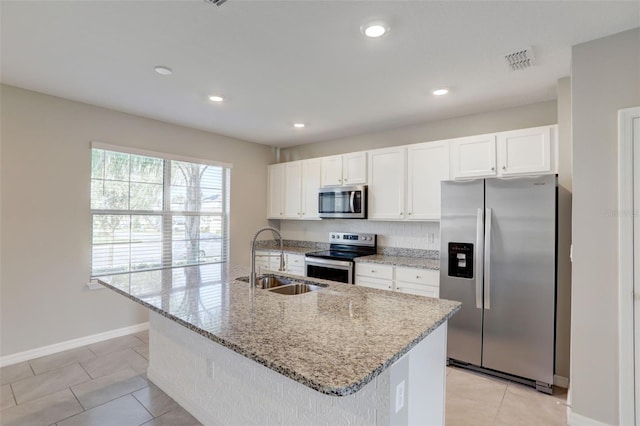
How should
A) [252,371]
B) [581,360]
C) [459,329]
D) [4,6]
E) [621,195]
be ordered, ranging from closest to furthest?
[252,371] → [4,6] → [621,195] → [581,360] → [459,329]

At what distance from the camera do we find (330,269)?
13.2 ft

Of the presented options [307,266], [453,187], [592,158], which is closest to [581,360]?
[592,158]

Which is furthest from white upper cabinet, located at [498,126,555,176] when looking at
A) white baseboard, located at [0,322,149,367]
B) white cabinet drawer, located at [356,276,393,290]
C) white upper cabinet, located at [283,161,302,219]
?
white baseboard, located at [0,322,149,367]

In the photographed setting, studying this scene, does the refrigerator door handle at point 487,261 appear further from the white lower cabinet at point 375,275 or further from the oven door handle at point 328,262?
the oven door handle at point 328,262

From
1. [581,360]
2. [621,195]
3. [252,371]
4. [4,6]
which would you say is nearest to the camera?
[252,371]

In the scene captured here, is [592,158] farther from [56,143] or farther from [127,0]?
[56,143]

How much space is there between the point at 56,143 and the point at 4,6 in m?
1.75

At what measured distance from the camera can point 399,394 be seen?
129 cm

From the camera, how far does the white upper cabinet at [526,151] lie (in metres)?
2.91

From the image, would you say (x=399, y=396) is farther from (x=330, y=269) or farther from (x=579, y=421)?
(x=330, y=269)

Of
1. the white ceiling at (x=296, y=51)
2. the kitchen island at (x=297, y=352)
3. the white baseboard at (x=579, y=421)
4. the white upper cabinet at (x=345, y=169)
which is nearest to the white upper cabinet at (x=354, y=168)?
the white upper cabinet at (x=345, y=169)

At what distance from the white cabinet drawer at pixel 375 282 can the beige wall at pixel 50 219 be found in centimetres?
273

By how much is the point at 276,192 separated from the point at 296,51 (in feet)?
10.3

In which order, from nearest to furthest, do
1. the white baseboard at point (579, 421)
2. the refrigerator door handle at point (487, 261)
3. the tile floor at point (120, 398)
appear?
the white baseboard at point (579, 421)
the tile floor at point (120, 398)
the refrigerator door handle at point (487, 261)
